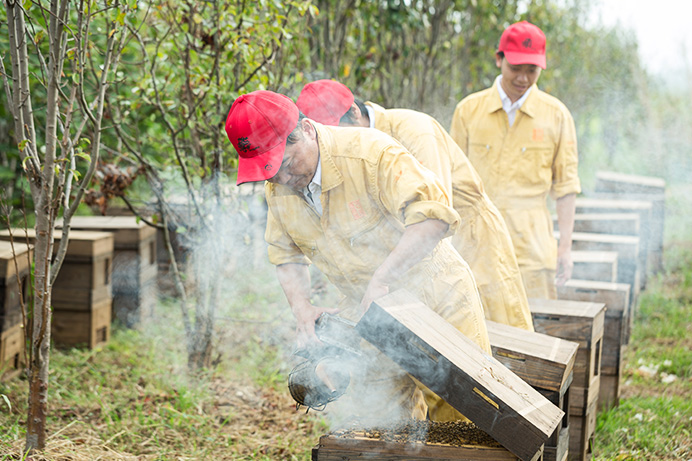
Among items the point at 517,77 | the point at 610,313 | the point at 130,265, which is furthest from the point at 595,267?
the point at 130,265

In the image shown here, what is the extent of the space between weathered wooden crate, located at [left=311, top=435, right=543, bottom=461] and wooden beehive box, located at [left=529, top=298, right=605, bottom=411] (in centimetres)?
105

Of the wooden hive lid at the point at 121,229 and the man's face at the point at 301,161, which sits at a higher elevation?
the man's face at the point at 301,161

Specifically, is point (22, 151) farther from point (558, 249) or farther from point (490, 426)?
point (558, 249)

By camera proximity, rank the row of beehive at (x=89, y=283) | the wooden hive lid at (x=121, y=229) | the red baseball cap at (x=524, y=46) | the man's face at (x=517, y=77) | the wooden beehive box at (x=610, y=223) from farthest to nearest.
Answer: the wooden beehive box at (x=610, y=223) → the wooden hive lid at (x=121, y=229) → the row of beehive at (x=89, y=283) → the man's face at (x=517, y=77) → the red baseball cap at (x=524, y=46)

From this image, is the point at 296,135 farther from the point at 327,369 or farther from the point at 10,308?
the point at 10,308

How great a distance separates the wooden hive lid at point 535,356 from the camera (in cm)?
260

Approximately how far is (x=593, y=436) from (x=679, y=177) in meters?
12.3

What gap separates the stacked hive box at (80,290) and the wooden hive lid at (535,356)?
3090mm

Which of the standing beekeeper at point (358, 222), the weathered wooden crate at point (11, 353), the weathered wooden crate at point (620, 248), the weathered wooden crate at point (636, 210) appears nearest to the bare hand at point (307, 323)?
the standing beekeeper at point (358, 222)

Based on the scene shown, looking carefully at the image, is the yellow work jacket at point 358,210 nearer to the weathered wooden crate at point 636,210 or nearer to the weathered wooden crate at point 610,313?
the weathered wooden crate at point 610,313

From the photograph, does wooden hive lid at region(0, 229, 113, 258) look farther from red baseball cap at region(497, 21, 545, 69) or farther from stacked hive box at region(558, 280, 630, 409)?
stacked hive box at region(558, 280, 630, 409)

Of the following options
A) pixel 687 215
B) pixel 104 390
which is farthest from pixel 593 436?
pixel 687 215

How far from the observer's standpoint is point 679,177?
14.1 meters

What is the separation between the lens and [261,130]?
7.30ft
